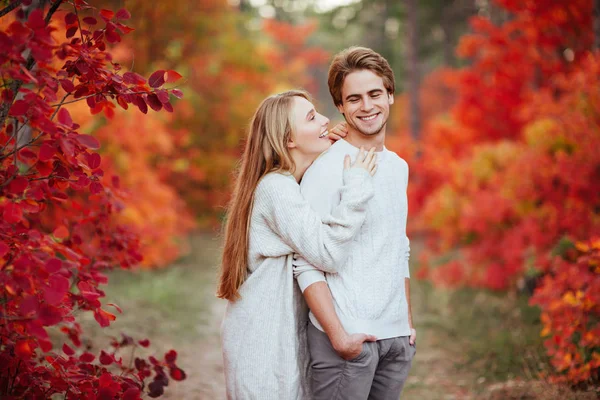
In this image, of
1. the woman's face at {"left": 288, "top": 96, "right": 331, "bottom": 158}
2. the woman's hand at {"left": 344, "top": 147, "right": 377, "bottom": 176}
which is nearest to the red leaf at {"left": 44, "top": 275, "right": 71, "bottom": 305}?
the woman's face at {"left": 288, "top": 96, "right": 331, "bottom": 158}

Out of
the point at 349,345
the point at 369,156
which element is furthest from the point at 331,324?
the point at 369,156

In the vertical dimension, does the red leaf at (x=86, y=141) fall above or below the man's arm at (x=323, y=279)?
above

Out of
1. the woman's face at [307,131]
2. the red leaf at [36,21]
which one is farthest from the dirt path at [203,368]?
the red leaf at [36,21]

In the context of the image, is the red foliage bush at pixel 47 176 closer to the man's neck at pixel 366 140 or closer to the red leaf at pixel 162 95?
the red leaf at pixel 162 95

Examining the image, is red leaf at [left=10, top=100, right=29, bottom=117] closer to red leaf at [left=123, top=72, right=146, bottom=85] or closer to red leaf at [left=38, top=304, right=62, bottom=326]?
red leaf at [left=123, top=72, right=146, bottom=85]

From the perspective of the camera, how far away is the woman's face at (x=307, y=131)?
2736mm

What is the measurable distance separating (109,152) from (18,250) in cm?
647

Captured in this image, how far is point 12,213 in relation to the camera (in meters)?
2.04

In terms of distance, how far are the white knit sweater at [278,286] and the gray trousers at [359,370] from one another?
0.10 metres

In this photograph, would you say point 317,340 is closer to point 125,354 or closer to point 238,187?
point 238,187

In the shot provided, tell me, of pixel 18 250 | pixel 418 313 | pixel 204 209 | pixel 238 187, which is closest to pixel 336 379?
pixel 238 187

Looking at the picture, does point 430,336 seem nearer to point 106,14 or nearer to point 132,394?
point 132,394

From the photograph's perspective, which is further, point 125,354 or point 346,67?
point 125,354

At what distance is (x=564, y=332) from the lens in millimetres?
4066
